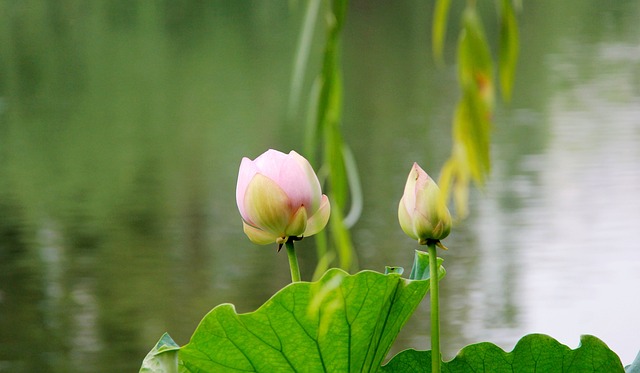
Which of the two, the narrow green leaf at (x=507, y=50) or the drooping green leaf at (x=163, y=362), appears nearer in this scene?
the narrow green leaf at (x=507, y=50)

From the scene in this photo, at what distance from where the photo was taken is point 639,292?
3582 mm

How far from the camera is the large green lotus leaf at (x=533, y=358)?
453mm

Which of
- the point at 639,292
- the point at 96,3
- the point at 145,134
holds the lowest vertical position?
the point at 639,292

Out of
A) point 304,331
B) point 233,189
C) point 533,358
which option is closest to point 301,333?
point 304,331

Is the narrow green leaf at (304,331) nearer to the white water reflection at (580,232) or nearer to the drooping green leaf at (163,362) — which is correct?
the drooping green leaf at (163,362)

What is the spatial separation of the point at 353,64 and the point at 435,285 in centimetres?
992

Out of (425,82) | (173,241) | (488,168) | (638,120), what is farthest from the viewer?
(425,82)

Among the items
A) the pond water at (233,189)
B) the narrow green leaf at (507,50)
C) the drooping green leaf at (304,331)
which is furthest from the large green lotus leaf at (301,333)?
the pond water at (233,189)

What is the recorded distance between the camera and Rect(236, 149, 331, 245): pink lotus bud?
426 mm

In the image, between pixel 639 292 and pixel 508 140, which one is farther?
pixel 508 140

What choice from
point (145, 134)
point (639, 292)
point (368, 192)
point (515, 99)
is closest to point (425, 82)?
point (515, 99)

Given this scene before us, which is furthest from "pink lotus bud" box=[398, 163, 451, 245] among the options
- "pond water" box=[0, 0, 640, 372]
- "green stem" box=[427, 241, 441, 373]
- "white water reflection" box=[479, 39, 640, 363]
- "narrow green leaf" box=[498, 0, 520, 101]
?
"white water reflection" box=[479, 39, 640, 363]

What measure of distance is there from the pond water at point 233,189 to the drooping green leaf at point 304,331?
1.59 ft

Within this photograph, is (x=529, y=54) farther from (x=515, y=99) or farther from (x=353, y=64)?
(x=515, y=99)
